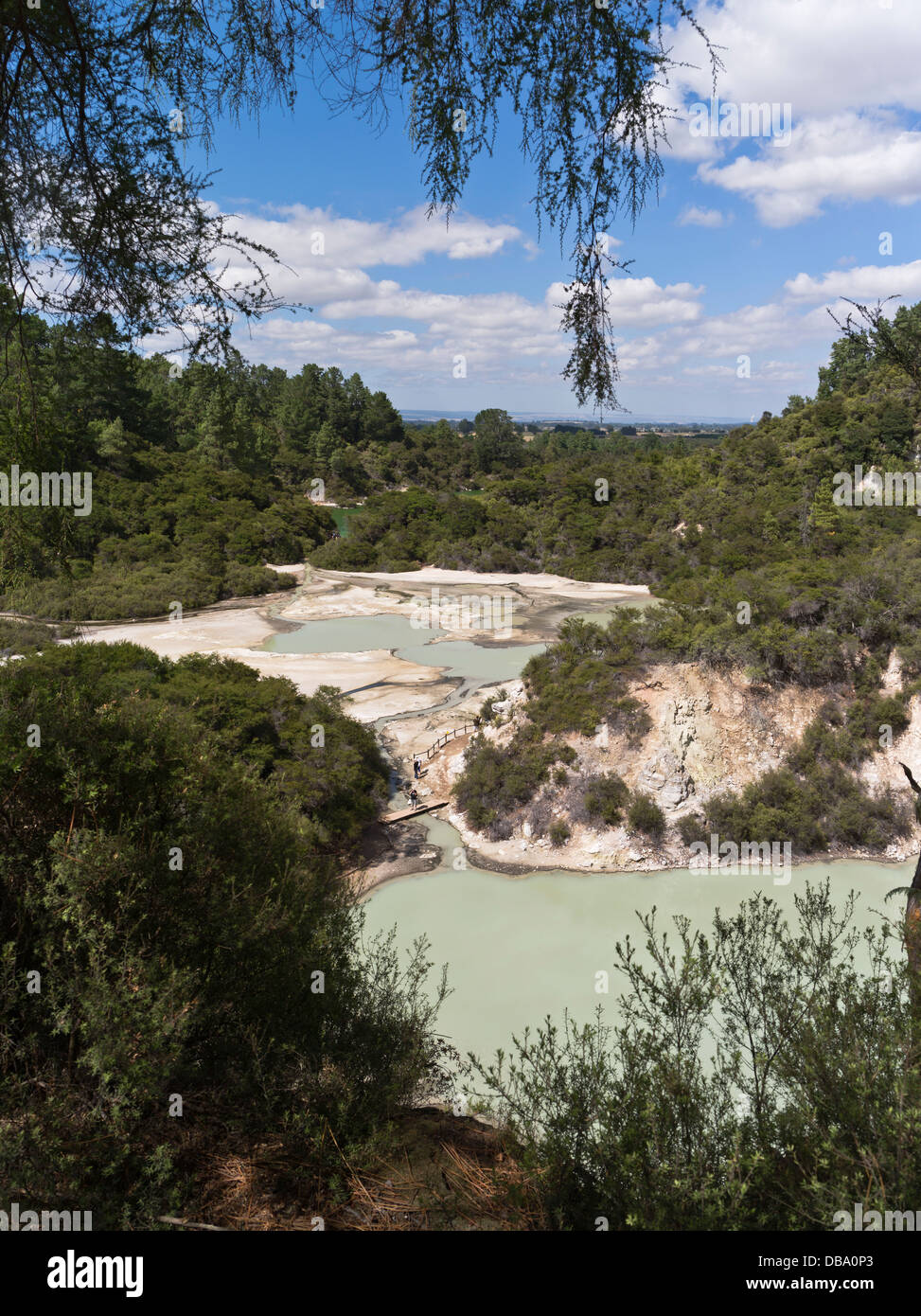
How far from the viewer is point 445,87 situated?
290 cm

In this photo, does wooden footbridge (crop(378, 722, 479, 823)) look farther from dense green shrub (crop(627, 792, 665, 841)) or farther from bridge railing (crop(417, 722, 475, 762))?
dense green shrub (crop(627, 792, 665, 841))

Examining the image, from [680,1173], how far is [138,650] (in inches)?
642

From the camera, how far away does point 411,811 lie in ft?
51.5

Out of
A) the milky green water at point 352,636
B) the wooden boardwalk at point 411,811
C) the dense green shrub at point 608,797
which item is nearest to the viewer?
the dense green shrub at point 608,797

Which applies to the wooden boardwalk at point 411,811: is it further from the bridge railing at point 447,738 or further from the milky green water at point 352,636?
the milky green water at point 352,636

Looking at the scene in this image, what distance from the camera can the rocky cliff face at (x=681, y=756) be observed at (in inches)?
551

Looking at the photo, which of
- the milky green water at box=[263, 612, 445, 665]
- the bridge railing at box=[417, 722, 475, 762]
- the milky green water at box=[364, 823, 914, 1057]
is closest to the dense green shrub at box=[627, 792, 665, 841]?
the milky green water at box=[364, 823, 914, 1057]

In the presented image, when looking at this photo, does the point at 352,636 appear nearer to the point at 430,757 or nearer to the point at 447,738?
the point at 447,738

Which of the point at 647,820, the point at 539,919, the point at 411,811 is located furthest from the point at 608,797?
the point at 411,811

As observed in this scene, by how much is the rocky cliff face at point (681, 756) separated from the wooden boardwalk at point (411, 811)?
68 centimetres

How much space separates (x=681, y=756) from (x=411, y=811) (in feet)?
18.5

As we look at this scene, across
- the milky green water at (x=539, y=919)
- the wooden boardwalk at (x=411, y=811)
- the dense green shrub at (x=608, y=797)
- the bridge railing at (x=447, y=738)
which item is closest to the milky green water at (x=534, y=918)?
the milky green water at (x=539, y=919)

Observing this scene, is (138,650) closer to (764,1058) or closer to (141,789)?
(141,789)

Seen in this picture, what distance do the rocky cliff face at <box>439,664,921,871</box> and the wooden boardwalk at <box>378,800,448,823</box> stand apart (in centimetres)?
68
